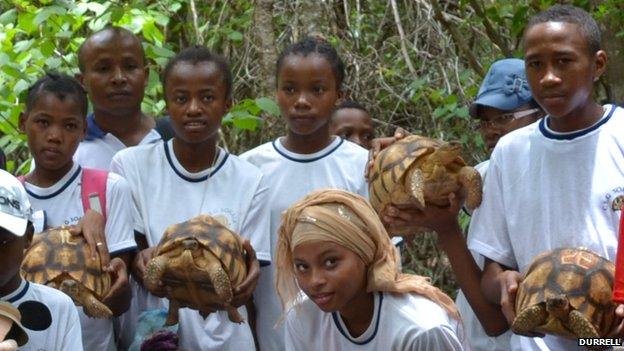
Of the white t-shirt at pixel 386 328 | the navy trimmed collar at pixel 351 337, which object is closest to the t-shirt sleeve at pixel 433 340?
the white t-shirt at pixel 386 328

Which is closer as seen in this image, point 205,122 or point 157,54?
point 205,122

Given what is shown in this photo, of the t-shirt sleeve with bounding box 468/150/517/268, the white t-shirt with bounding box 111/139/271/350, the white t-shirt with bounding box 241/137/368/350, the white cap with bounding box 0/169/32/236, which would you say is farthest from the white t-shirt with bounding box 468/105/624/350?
the white cap with bounding box 0/169/32/236

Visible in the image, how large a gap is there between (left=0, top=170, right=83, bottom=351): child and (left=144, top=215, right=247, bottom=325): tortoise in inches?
20.0

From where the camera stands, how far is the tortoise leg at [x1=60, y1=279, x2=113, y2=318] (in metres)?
3.97

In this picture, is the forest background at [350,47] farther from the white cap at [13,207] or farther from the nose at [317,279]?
the white cap at [13,207]

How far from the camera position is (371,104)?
24.0ft

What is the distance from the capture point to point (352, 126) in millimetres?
5852

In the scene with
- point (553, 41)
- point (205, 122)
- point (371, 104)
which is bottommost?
point (371, 104)

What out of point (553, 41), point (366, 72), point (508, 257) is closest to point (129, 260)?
point (508, 257)

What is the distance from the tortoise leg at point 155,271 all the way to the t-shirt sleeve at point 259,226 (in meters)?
0.60

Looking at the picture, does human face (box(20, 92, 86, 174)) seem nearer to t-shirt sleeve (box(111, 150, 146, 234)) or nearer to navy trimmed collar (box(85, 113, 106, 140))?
t-shirt sleeve (box(111, 150, 146, 234))

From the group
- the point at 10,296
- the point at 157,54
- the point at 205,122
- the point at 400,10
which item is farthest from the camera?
the point at 400,10

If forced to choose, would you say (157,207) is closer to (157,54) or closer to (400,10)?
(157,54)

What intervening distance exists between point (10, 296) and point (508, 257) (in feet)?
5.77
